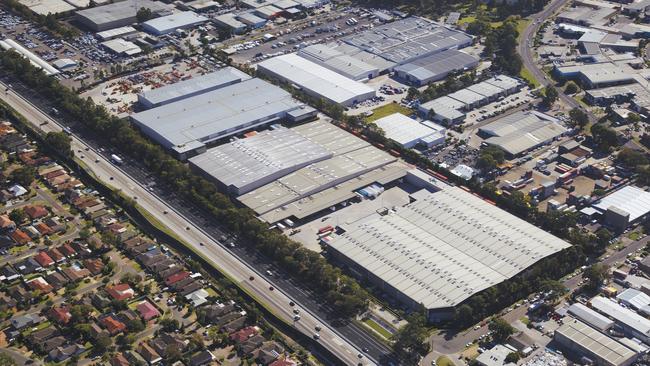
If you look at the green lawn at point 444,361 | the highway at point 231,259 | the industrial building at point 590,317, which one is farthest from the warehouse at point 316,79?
the green lawn at point 444,361

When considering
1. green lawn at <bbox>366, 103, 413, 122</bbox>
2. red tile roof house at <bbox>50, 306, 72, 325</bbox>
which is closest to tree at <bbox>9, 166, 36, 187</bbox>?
red tile roof house at <bbox>50, 306, 72, 325</bbox>

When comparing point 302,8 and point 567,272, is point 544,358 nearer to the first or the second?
point 567,272

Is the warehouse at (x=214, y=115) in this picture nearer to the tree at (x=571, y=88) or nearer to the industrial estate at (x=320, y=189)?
the industrial estate at (x=320, y=189)

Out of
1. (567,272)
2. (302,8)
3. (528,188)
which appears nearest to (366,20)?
(302,8)

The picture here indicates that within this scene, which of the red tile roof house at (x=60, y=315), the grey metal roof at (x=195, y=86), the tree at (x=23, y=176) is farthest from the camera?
the grey metal roof at (x=195, y=86)

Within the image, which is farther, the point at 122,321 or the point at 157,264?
the point at 157,264

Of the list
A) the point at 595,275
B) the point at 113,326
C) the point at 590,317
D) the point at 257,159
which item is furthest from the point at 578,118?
the point at 113,326

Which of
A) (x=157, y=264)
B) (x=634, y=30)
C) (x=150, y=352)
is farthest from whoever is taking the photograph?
(x=634, y=30)
